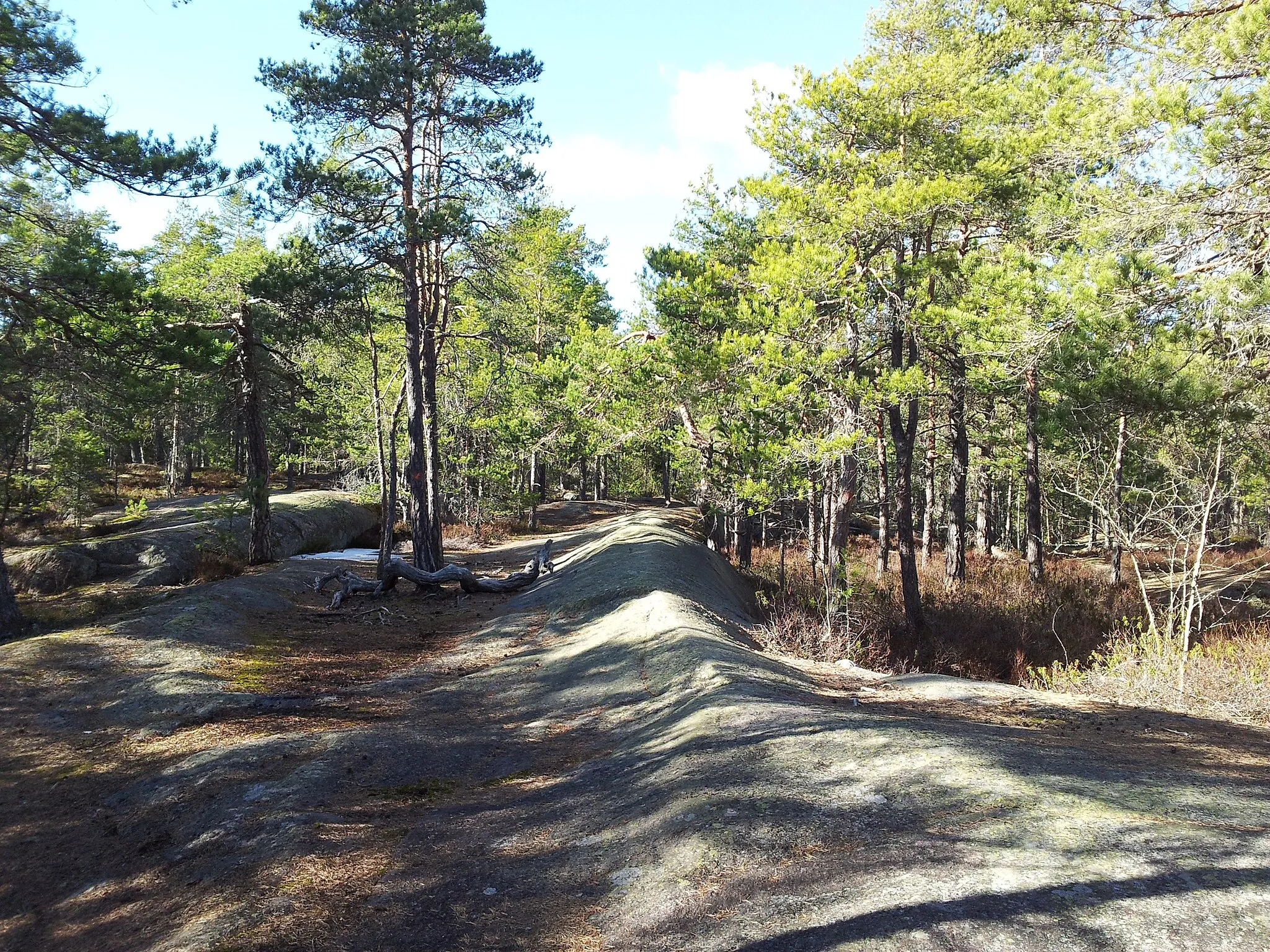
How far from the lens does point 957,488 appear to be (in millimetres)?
21562

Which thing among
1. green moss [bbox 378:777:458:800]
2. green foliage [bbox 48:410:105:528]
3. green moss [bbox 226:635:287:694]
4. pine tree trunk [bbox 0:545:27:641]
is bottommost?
green moss [bbox 378:777:458:800]

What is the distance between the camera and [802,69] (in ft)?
41.3

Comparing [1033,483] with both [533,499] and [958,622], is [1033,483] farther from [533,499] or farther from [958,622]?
[533,499]

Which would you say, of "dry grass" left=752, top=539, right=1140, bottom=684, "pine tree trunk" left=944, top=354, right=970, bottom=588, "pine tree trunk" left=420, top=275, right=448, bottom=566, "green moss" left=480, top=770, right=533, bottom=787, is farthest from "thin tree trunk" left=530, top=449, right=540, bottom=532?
"green moss" left=480, top=770, right=533, bottom=787

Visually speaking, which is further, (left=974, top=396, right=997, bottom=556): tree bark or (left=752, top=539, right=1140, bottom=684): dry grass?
(left=974, top=396, right=997, bottom=556): tree bark

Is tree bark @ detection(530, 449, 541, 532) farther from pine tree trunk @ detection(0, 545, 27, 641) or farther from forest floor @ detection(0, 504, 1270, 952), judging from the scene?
forest floor @ detection(0, 504, 1270, 952)

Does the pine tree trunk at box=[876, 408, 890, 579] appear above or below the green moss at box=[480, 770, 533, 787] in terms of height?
above

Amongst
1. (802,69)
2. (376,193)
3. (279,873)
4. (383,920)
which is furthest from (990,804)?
(376,193)

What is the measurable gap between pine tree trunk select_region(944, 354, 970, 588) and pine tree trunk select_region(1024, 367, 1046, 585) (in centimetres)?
164

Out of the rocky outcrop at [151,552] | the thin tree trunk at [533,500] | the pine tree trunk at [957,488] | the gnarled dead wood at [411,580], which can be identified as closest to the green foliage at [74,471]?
the rocky outcrop at [151,552]

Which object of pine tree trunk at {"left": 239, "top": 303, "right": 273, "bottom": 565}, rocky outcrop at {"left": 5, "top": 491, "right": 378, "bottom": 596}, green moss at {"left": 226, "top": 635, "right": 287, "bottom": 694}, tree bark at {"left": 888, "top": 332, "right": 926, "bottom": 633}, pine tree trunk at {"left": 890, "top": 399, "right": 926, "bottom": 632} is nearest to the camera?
green moss at {"left": 226, "top": 635, "right": 287, "bottom": 694}

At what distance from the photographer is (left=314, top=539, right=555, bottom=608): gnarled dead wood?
631 inches

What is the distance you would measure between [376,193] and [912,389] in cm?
1139

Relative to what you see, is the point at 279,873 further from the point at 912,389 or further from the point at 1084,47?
the point at 1084,47
